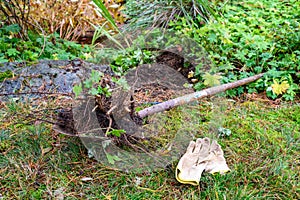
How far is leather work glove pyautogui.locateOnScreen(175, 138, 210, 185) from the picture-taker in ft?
4.94

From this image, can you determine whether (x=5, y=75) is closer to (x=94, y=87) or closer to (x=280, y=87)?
(x=94, y=87)

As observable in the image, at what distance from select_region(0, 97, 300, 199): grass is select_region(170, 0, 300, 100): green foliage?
67cm

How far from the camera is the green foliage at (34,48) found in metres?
2.81

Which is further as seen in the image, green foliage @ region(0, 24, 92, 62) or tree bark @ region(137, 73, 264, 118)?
green foliage @ region(0, 24, 92, 62)

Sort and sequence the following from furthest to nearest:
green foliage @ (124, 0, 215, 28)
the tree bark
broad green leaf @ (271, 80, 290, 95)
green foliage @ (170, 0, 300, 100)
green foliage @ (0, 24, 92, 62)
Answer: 1. green foliage @ (124, 0, 215, 28)
2. green foliage @ (0, 24, 92, 62)
3. green foliage @ (170, 0, 300, 100)
4. broad green leaf @ (271, 80, 290, 95)
5. the tree bark

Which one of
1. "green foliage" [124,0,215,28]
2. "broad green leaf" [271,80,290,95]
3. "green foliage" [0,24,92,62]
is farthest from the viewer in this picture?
"green foliage" [124,0,215,28]

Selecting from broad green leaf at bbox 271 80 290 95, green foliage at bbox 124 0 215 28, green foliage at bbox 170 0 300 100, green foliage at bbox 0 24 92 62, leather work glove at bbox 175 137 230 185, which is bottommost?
broad green leaf at bbox 271 80 290 95

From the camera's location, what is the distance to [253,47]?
9.21 feet

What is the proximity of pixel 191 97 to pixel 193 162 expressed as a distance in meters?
0.71

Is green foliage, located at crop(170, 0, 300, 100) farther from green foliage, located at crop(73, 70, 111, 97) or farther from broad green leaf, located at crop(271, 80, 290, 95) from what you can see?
green foliage, located at crop(73, 70, 111, 97)

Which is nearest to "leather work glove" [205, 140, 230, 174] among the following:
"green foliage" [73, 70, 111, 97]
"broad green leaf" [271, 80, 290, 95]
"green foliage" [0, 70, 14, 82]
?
"green foliage" [73, 70, 111, 97]

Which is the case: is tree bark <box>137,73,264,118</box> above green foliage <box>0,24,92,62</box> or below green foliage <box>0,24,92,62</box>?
below

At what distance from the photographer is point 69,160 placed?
167 cm

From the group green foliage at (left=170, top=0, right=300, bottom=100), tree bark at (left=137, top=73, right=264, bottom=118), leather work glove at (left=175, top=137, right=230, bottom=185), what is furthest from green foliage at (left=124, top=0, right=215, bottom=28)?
leather work glove at (left=175, top=137, right=230, bottom=185)
